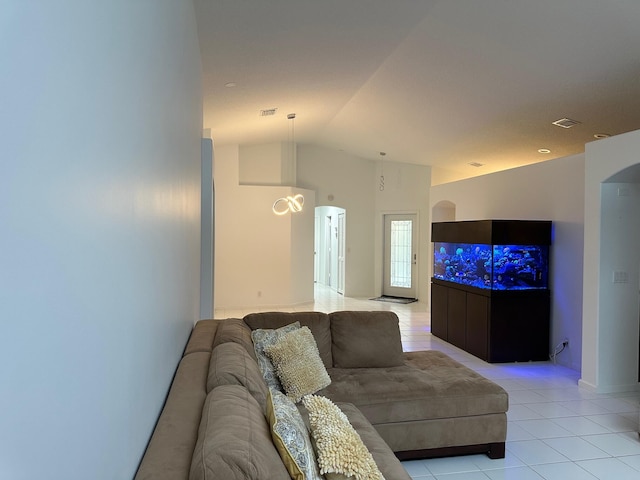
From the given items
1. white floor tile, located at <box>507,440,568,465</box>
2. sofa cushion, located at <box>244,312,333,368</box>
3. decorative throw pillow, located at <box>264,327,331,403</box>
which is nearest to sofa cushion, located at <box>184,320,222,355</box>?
sofa cushion, located at <box>244,312,333,368</box>

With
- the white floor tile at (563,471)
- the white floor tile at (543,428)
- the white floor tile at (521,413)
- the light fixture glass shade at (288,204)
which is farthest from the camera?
the light fixture glass shade at (288,204)

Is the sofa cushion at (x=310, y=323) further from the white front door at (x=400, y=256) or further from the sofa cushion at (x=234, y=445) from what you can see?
the white front door at (x=400, y=256)

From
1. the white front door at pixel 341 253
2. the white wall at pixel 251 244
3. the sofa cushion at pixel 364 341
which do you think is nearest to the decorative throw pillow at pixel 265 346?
the sofa cushion at pixel 364 341

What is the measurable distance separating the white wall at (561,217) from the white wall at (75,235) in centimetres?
536

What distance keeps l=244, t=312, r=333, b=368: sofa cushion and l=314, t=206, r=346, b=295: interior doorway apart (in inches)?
307

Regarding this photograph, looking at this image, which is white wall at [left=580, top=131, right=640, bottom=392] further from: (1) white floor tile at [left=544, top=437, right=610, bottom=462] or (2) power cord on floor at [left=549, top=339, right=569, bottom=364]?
(1) white floor tile at [left=544, top=437, right=610, bottom=462]

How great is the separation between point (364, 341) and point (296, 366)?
89 centimetres

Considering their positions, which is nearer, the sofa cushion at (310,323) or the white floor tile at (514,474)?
the white floor tile at (514,474)

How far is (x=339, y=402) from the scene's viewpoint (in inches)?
123

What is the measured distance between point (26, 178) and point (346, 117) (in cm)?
814

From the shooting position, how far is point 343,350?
12.5ft

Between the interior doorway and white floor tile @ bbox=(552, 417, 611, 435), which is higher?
the interior doorway

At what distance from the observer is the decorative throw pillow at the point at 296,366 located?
120 inches

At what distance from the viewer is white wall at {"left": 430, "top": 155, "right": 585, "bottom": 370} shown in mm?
5558
